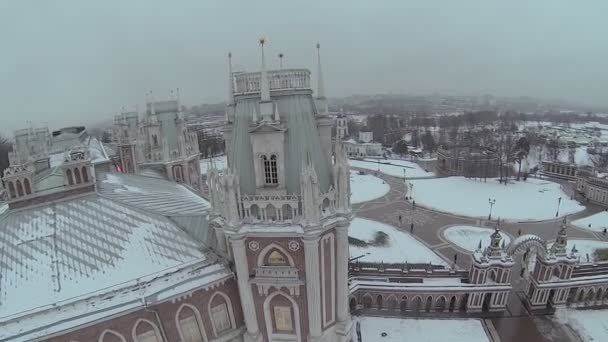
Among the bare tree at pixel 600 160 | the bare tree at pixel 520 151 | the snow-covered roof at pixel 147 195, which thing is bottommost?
the bare tree at pixel 600 160

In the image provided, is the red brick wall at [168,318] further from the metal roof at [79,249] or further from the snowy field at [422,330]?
the snowy field at [422,330]

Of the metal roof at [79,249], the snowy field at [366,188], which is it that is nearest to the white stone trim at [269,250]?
the metal roof at [79,249]

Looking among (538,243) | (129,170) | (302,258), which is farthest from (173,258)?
(538,243)

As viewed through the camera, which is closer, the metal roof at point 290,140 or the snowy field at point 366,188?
the metal roof at point 290,140

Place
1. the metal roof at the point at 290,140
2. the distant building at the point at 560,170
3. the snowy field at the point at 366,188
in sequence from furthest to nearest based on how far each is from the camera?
the distant building at the point at 560,170 → the snowy field at the point at 366,188 → the metal roof at the point at 290,140

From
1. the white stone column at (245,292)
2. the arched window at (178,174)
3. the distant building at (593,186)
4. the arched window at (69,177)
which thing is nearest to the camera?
the white stone column at (245,292)

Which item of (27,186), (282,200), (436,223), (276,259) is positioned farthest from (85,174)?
(436,223)

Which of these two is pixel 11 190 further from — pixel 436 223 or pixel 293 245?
pixel 436 223

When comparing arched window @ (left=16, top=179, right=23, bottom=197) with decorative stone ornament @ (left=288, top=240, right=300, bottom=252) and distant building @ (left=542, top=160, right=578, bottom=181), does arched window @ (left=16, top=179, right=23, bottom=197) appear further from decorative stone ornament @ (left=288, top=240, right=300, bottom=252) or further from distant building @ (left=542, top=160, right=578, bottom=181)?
distant building @ (left=542, top=160, right=578, bottom=181)
